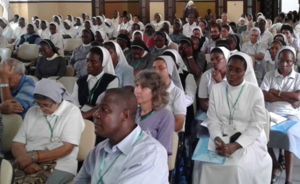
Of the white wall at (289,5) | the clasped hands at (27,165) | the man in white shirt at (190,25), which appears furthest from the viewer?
the white wall at (289,5)

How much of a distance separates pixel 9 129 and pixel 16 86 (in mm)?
635

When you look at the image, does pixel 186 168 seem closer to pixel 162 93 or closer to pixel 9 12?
pixel 162 93

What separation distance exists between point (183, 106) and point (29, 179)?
140cm

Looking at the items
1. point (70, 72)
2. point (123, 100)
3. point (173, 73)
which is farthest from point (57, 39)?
point (123, 100)

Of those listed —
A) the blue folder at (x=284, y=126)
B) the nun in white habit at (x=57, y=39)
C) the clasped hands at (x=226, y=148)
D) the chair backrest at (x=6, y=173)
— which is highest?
the nun in white habit at (x=57, y=39)

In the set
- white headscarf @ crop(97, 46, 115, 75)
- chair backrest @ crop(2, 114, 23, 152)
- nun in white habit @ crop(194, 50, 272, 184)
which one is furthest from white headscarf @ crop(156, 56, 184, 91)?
chair backrest @ crop(2, 114, 23, 152)

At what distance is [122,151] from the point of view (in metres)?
2.04

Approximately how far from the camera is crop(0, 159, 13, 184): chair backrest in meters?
2.37

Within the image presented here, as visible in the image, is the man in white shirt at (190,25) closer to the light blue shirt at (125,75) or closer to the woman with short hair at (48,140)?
the light blue shirt at (125,75)

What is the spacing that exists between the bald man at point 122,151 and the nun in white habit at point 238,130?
1.38m

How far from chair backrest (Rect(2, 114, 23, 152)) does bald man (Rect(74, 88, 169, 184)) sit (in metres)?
1.34

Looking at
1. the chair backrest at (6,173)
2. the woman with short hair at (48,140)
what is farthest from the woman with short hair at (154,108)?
the chair backrest at (6,173)

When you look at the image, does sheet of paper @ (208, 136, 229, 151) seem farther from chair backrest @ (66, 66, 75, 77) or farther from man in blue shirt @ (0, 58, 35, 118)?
chair backrest @ (66, 66, 75, 77)

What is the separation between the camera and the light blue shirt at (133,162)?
196 centimetres
